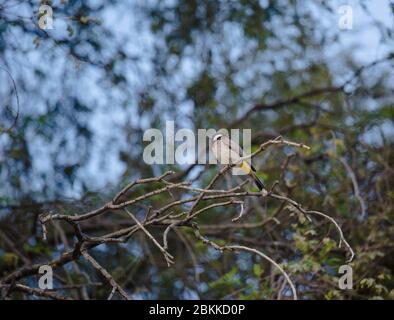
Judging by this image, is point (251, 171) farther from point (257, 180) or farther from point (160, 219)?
point (160, 219)

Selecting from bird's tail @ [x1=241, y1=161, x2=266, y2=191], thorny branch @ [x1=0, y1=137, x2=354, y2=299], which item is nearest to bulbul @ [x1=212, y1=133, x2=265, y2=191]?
bird's tail @ [x1=241, y1=161, x2=266, y2=191]

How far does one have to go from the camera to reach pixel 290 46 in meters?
9.22

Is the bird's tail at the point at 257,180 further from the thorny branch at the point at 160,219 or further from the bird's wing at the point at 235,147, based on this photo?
the thorny branch at the point at 160,219

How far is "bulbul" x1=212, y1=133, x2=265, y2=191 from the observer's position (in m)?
6.11

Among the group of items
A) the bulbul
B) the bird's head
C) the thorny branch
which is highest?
the bird's head

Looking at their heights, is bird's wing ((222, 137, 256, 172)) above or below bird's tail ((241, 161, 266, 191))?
above

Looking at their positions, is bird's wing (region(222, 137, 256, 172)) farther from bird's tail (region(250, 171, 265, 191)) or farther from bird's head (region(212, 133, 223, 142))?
bird's tail (region(250, 171, 265, 191))

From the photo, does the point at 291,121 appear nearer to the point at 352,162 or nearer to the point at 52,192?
the point at 352,162

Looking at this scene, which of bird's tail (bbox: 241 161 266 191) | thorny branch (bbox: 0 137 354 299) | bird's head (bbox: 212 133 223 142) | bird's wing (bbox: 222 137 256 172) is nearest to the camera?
thorny branch (bbox: 0 137 354 299)
